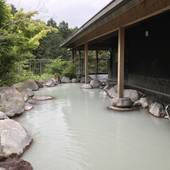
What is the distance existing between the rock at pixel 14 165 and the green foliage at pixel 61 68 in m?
13.6

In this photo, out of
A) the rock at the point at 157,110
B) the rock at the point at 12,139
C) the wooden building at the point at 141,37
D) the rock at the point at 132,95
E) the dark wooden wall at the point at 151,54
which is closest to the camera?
the rock at the point at 12,139

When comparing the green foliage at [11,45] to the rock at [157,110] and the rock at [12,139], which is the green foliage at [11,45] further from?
the rock at [157,110]

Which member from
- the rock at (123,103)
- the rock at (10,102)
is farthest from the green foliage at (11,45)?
the rock at (123,103)

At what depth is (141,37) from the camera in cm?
1010

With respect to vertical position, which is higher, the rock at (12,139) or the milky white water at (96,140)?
the rock at (12,139)

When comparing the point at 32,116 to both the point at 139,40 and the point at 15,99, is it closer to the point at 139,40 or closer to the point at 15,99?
the point at 15,99

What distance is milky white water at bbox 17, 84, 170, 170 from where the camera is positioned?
147 inches

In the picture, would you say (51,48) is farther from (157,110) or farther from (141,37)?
(157,110)

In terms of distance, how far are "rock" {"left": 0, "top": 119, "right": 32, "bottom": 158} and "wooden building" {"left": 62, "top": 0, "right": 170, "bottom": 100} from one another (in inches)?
118

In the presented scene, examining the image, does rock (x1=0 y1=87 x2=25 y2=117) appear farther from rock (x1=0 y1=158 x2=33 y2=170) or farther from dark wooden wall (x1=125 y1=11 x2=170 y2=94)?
dark wooden wall (x1=125 y1=11 x2=170 y2=94)

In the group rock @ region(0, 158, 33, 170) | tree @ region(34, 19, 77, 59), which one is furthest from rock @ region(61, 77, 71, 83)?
rock @ region(0, 158, 33, 170)

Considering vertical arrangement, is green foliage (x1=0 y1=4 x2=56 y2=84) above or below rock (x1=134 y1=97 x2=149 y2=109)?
above

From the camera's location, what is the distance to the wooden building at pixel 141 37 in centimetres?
549

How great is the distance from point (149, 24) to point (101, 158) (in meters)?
6.41
